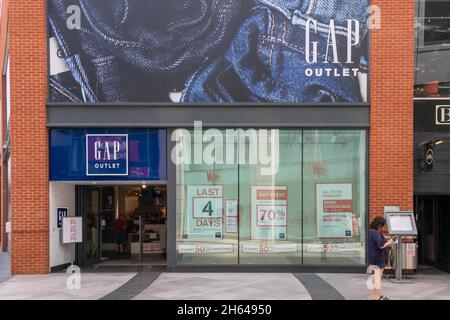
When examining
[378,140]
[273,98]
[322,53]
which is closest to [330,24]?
[322,53]

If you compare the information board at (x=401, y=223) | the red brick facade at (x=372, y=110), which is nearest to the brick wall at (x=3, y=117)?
the red brick facade at (x=372, y=110)

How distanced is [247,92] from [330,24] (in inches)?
108

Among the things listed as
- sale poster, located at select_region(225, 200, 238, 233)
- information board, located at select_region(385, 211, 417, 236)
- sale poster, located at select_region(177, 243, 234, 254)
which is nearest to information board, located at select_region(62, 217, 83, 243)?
sale poster, located at select_region(177, 243, 234, 254)

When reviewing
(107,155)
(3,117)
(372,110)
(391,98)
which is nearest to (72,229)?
(107,155)

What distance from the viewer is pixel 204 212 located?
42.6ft

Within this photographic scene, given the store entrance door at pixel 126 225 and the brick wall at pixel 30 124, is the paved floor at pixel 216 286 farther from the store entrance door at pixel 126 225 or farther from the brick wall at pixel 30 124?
the store entrance door at pixel 126 225

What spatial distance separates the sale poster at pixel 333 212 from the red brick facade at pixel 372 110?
2.31 ft

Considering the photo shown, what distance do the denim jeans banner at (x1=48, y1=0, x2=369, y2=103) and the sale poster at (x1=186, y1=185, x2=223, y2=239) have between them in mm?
2354

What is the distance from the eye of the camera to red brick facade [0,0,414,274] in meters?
12.5

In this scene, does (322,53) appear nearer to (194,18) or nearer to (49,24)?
(194,18)

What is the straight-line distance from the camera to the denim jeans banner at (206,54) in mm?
12695

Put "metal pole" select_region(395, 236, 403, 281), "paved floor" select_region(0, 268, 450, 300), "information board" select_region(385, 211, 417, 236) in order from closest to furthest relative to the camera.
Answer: "paved floor" select_region(0, 268, 450, 300) < "information board" select_region(385, 211, 417, 236) < "metal pole" select_region(395, 236, 403, 281)

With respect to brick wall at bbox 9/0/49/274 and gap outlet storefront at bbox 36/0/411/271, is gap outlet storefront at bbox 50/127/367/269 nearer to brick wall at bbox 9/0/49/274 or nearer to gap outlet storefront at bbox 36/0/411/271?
gap outlet storefront at bbox 36/0/411/271
